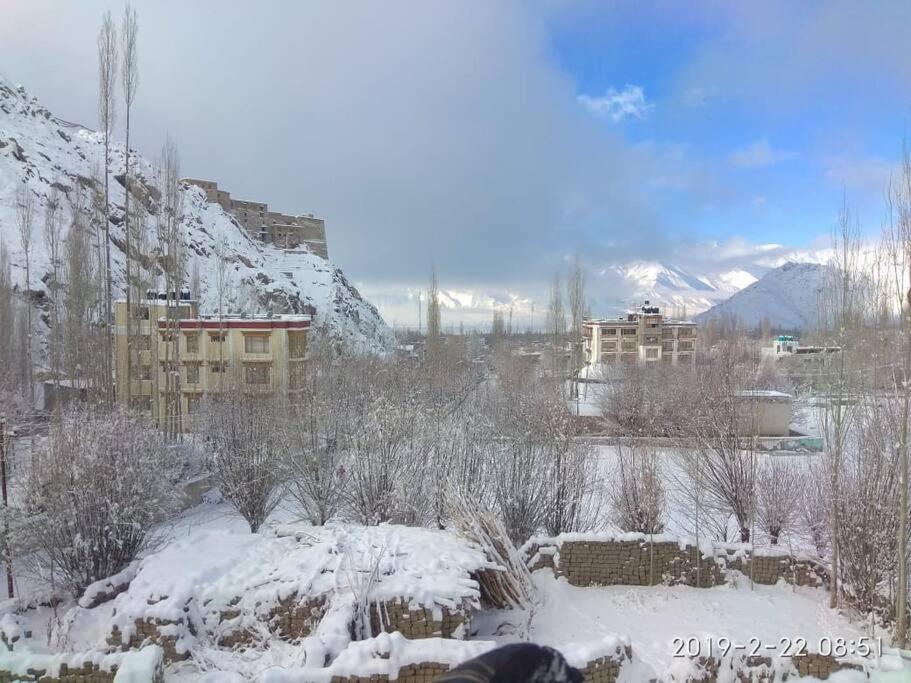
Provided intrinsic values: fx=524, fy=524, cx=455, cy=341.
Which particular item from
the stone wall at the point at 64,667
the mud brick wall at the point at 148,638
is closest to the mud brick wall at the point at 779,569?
the mud brick wall at the point at 148,638

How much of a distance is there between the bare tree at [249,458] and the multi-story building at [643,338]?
137 ft

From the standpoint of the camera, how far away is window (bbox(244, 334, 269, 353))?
27.0m

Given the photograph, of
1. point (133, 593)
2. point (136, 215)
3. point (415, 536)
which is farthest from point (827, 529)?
point (136, 215)

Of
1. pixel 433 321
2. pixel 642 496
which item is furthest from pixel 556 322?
pixel 642 496

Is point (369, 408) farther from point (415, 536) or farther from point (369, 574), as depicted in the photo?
point (369, 574)

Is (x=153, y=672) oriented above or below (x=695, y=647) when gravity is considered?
above

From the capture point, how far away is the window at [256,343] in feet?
88.7

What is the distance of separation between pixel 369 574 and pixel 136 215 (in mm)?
20536

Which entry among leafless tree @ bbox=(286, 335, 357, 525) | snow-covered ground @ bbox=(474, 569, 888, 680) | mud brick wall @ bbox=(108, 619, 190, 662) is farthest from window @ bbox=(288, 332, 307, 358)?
mud brick wall @ bbox=(108, 619, 190, 662)

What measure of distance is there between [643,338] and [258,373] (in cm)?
3881

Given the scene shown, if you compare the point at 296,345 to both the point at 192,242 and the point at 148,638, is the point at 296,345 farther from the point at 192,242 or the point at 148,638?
the point at 192,242

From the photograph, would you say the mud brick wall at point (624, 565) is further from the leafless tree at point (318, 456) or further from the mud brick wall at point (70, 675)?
the mud brick wall at point (70, 675)

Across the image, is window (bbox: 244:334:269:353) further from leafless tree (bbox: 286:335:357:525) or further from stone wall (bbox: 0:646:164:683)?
stone wall (bbox: 0:646:164:683)

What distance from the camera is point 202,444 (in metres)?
18.4
